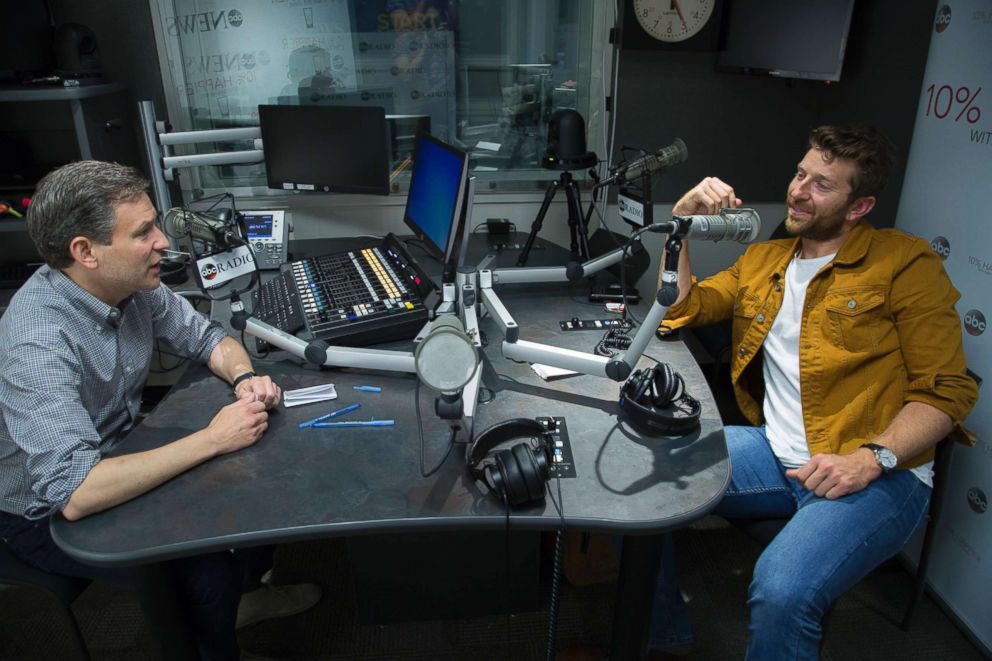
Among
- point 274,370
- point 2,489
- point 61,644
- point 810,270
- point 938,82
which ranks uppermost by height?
point 938,82

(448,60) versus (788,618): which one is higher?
(448,60)

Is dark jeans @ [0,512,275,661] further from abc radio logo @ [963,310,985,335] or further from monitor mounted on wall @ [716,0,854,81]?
monitor mounted on wall @ [716,0,854,81]

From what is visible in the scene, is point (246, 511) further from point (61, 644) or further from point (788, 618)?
point (61, 644)

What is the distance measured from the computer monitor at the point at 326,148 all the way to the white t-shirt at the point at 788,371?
1.40m

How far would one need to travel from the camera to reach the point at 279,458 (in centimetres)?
126

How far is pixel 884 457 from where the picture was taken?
4.66ft

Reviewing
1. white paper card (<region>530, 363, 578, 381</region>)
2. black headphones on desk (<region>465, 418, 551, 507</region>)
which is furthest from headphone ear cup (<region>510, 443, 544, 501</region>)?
white paper card (<region>530, 363, 578, 381</region>)

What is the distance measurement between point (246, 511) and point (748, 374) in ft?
4.38

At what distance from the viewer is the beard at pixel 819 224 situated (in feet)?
5.22

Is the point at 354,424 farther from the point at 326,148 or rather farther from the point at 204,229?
the point at 326,148

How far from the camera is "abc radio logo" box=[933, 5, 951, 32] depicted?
68.8 inches

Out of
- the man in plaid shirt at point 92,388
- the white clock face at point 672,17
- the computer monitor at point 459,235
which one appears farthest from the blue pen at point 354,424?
the white clock face at point 672,17

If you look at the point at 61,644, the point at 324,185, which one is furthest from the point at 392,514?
the point at 324,185

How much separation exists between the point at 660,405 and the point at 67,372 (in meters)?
1.17
